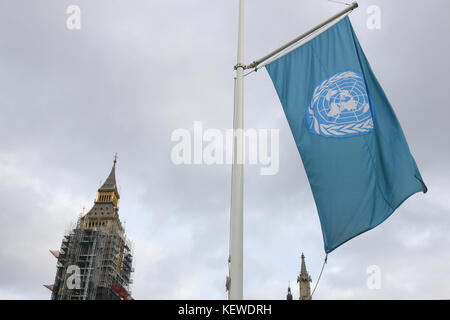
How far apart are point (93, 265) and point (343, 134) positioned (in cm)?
8630

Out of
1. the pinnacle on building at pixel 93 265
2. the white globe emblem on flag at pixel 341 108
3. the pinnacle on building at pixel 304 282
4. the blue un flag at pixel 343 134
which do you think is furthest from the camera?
the pinnacle on building at pixel 304 282

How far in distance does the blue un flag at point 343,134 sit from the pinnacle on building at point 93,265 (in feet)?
258

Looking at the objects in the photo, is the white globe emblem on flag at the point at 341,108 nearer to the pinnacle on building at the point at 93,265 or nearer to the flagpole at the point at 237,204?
the flagpole at the point at 237,204

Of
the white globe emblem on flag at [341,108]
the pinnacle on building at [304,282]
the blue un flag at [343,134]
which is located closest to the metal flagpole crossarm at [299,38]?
the blue un flag at [343,134]

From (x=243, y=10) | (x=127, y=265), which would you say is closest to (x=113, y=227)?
(x=127, y=265)

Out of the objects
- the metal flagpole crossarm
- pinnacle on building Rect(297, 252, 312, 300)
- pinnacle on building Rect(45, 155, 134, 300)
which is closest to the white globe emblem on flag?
the metal flagpole crossarm

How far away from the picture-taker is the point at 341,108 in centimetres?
825

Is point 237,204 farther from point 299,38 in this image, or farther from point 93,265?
point 93,265

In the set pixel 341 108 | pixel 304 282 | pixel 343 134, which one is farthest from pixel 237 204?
pixel 304 282

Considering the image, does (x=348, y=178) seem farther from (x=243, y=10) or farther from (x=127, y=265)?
(x=127, y=265)

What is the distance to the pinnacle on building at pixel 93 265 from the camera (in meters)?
83.9

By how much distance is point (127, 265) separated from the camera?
94.3 meters

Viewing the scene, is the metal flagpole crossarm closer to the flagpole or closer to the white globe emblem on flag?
the flagpole
